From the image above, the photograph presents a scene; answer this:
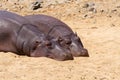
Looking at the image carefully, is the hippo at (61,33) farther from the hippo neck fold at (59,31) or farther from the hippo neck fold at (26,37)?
the hippo neck fold at (26,37)

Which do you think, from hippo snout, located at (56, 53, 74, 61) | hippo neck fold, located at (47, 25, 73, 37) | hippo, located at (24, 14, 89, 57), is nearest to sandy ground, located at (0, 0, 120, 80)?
hippo snout, located at (56, 53, 74, 61)

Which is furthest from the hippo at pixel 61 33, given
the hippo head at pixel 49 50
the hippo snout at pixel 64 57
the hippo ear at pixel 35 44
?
the hippo snout at pixel 64 57

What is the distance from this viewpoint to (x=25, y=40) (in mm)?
6930

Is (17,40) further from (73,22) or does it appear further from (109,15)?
(109,15)

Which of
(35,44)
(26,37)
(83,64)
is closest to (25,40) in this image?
(26,37)

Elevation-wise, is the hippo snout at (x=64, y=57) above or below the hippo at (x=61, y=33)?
above

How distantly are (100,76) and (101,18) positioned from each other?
5.65 m

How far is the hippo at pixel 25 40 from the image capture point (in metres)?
6.61

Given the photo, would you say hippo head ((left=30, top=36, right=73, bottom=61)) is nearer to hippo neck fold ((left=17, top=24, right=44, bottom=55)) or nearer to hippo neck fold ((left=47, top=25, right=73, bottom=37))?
hippo neck fold ((left=17, top=24, right=44, bottom=55))

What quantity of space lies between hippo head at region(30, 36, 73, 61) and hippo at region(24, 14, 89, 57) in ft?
0.72

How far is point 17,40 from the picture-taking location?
22.9ft

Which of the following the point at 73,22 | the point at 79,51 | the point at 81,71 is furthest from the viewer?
the point at 73,22

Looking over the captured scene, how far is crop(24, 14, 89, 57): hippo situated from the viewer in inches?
275

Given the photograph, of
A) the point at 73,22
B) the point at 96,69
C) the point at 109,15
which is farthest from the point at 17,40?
the point at 109,15
